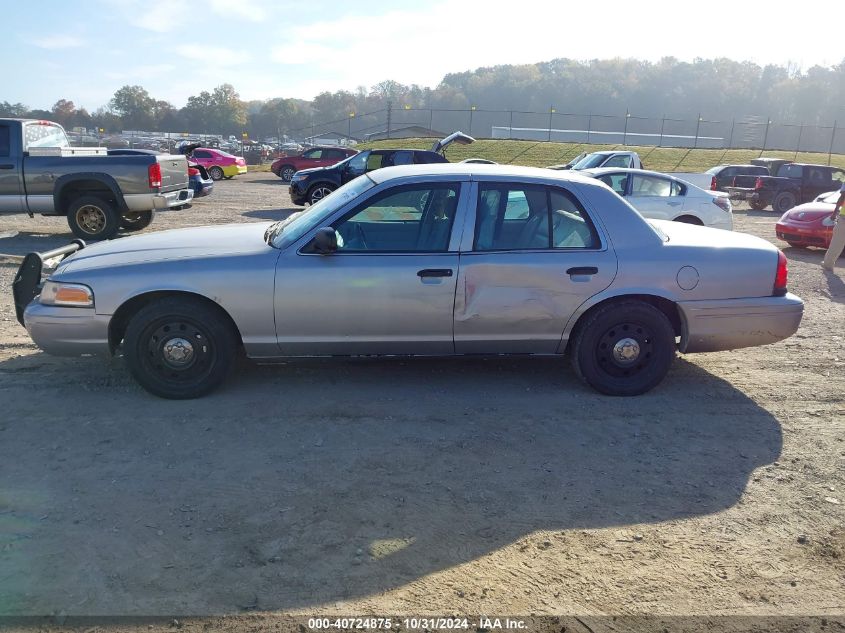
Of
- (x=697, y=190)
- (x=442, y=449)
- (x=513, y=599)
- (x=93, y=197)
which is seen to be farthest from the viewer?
(x=697, y=190)

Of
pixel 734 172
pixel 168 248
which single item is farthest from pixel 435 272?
pixel 734 172

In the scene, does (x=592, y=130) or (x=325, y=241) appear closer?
(x=325, y=241)

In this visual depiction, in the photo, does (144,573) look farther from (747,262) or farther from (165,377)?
(747,262)

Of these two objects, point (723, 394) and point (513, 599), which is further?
point (723, 394)

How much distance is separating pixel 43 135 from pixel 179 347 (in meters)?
9.24

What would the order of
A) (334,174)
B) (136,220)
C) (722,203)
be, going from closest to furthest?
1. (722,203)
2. (136,220)
3. (334,174)

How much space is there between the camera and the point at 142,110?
3364 inches

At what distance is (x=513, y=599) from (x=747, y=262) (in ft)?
11.1

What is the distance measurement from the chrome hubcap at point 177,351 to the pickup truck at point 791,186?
22.7 meters

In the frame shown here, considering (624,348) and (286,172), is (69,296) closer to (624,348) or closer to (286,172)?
(624,348)

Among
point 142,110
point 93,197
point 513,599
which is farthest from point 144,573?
point 142,110

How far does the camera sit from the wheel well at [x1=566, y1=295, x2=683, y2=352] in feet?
16.4

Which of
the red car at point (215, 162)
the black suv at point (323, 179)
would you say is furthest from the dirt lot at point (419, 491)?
the red car at point (215, 162)

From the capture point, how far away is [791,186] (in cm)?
2289
